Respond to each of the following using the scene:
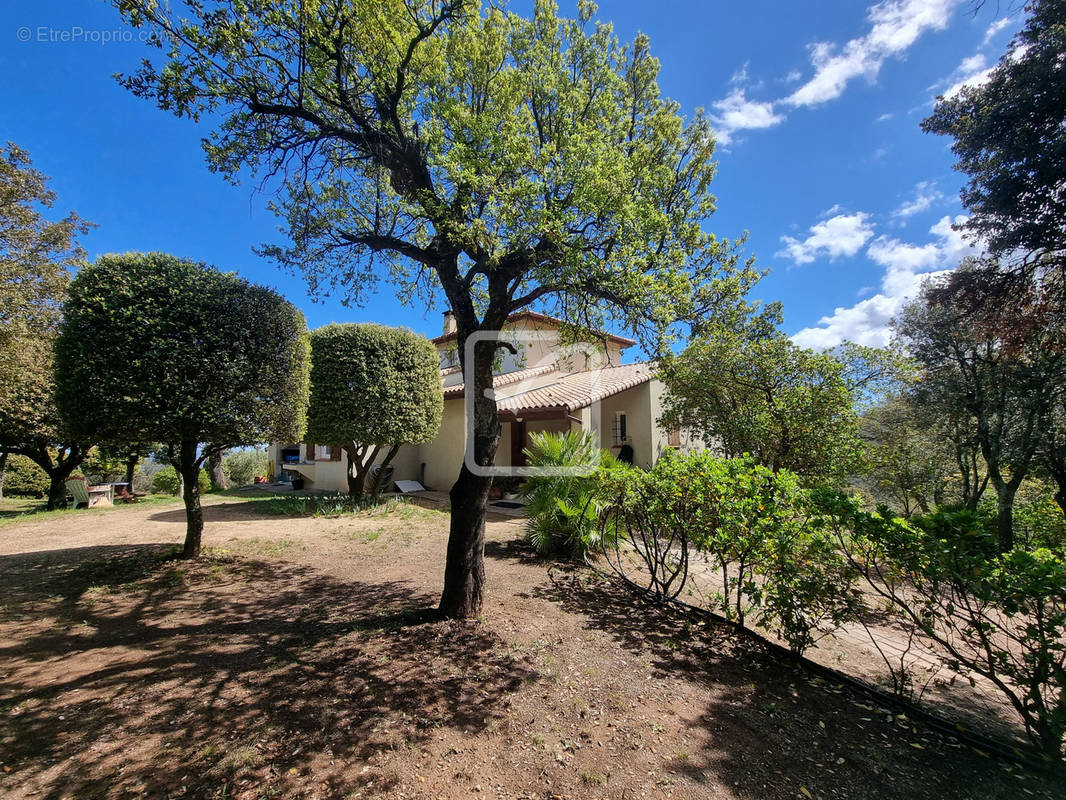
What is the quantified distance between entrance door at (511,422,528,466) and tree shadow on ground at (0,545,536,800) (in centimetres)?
1071

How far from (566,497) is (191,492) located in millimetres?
5988

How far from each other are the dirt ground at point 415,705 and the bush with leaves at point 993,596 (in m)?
0.49

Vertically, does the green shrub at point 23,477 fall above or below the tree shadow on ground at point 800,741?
above

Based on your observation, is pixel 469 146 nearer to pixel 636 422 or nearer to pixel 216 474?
pixel 636 422

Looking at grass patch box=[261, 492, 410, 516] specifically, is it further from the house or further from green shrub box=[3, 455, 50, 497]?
green shrub box=[3, 455, 50, 497]

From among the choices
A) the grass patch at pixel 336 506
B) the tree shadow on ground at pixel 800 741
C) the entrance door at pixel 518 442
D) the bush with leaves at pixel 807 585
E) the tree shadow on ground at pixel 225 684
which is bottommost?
the tree shadow on ground at pixel 800 741

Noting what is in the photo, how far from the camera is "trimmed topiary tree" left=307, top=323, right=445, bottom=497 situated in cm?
1059

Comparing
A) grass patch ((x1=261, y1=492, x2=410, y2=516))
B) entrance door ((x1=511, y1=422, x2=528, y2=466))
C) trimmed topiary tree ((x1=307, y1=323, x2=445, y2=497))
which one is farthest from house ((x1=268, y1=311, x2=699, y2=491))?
grass patch ((x1=261, y1=492, x2=410, y2=516))

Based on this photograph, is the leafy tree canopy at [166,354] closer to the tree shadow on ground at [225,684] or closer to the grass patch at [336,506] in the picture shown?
the tree shadow on ground at [225,684]

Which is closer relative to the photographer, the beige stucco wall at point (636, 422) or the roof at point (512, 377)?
the beige stucco wall at point (636, 422)

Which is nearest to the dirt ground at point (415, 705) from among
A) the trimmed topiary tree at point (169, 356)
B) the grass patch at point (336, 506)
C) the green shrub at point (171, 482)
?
the trimmed topiary tree at point (169, 356)

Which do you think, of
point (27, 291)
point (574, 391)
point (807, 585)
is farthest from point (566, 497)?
point (27, 291)

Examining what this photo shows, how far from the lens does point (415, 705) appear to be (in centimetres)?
309

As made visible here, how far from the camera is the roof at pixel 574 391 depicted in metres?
13.3
